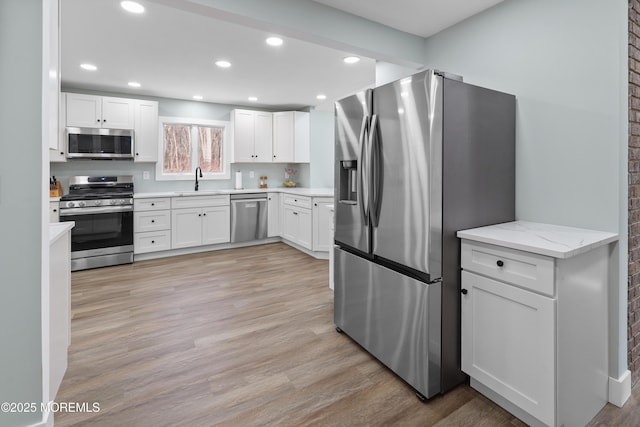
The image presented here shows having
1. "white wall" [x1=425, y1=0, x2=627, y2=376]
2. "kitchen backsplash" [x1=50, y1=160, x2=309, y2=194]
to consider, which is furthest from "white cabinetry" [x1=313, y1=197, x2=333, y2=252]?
"white wall" [x1=425, y1=0, x2=627, y2=376]

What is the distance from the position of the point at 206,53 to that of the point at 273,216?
9.73 ft

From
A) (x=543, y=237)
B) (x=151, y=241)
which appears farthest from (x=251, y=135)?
(x=543, y=237)

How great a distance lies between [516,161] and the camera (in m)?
2.15

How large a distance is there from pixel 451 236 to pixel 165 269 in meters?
3.77

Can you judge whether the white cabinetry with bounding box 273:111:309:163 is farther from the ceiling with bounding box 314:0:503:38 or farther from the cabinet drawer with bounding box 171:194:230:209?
the ceiling with bounding box 314:0:503:38

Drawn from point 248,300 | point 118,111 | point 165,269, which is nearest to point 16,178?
point 248,300

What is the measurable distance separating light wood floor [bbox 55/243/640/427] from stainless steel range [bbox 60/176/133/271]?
854mm

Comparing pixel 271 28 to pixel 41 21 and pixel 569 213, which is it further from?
pixel 569 213


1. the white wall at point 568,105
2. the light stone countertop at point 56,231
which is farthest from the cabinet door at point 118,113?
the white wall at point 568,105

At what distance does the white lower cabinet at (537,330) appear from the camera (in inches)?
56.8

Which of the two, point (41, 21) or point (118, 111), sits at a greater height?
point (118, 111)

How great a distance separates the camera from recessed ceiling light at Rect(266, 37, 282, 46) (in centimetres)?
296

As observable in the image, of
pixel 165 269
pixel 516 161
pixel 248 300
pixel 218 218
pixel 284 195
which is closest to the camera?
pixel 516 161

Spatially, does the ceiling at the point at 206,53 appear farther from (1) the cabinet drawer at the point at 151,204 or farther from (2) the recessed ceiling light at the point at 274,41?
(1) the cabinet drawer at the point at 151,204
